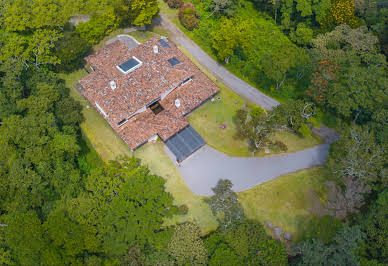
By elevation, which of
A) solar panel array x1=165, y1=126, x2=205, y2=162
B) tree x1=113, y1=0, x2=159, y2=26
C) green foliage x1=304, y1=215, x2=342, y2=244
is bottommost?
green foliage x1=304, y1=215, x2=342, y2=244

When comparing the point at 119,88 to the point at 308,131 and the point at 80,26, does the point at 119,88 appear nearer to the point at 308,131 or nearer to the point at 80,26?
the point at 80,26

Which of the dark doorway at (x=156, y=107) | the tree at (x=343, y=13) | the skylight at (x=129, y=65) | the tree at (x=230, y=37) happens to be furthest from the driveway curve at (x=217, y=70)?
the tree at (x=343, y=13)

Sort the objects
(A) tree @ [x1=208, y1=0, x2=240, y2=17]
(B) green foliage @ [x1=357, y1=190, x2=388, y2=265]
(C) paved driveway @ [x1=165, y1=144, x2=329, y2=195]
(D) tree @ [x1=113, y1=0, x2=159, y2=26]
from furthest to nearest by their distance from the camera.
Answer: (A) tree @ [x1=208, y1=0, x2=240, y2=17]
(D) tree @ [x1=113, y1=0, x2=159, y2=26]
(C) paved driveway @ [x1=165, y1=144, x2=329, y2=195]
(B) green foliage @ [x1=357, y1=190, x2=388, y2=265]

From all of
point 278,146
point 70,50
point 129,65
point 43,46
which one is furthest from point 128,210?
point 43,46

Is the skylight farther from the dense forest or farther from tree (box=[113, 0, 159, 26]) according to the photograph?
tree (box=[113, 0, 159, 26])

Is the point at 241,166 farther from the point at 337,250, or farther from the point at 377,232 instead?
the point at 377,232

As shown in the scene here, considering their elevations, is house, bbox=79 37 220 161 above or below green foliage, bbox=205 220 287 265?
above

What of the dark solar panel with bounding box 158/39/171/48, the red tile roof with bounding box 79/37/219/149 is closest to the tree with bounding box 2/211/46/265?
the red tile roof with bounding box 79/37/219/149
